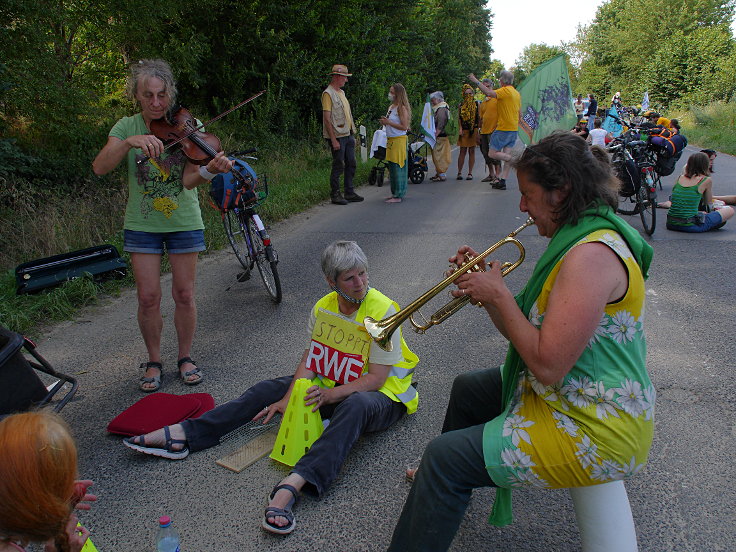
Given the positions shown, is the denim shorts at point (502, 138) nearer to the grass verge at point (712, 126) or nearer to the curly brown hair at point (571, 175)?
the curly brown hair at point (571, 175)

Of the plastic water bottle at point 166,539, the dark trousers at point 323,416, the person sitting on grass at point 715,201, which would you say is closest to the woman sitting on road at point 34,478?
the plastic water bottle at point 166,539

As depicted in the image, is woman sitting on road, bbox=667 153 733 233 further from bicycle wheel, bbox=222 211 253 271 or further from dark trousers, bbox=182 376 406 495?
dark trousers, bbox=182 376 406 495

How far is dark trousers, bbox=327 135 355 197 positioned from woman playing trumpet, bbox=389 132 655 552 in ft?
27.2

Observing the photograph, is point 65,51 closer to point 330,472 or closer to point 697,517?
point 330,472

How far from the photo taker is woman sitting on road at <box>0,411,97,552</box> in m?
1.40

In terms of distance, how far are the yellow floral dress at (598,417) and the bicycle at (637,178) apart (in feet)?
19.0

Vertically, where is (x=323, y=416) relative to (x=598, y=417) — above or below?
below

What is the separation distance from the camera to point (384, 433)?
320cm

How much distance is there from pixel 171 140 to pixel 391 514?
2518 mm

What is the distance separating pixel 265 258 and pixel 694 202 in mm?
5655

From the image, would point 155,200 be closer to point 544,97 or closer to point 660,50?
point 544,97

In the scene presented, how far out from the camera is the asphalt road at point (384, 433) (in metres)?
2.46

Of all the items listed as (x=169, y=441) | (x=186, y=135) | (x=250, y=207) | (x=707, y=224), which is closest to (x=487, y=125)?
(x=707, y=224)

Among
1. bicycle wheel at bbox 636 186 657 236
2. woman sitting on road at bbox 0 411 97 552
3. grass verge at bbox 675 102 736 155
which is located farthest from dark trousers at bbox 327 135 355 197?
grass verge at bbox 675 102 736 155
